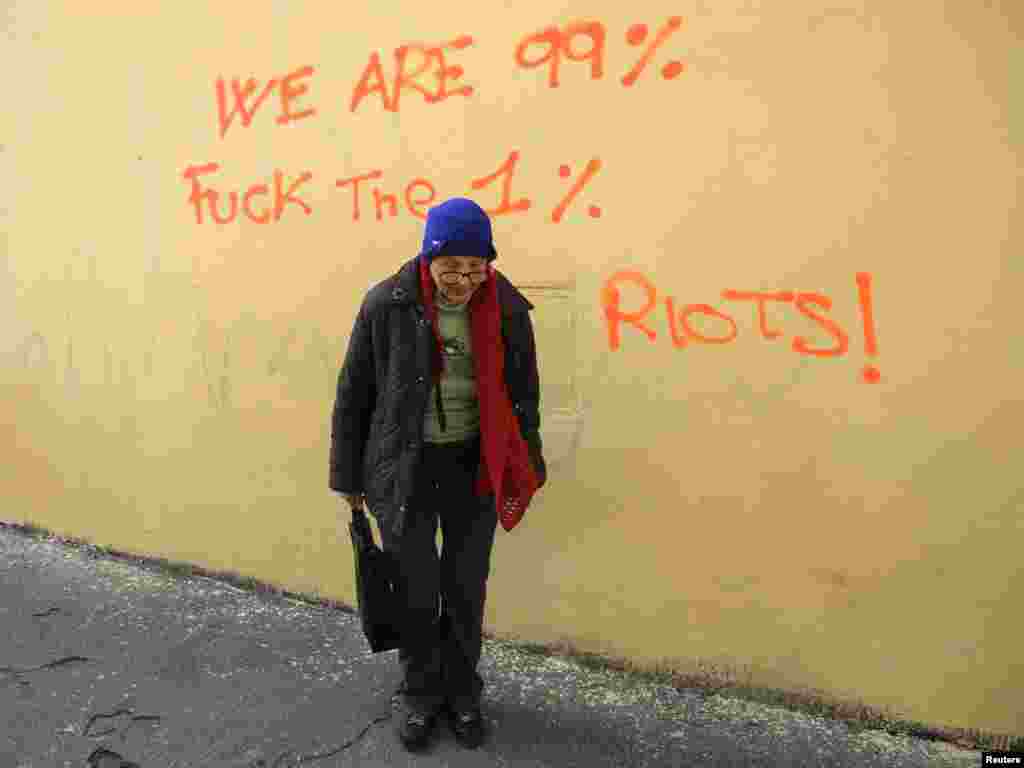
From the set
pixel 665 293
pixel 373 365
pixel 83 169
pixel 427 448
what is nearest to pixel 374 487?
pixel 427 448

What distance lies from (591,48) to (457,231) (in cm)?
95

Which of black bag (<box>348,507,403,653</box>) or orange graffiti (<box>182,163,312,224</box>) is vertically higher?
orange graffiti (<box>182,163,312,224</box>)

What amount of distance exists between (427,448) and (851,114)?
1582 millimetres

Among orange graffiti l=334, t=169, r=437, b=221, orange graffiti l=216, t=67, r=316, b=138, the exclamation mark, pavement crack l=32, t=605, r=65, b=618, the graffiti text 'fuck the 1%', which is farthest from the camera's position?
pavement crack l=32, t=605, r=65, b=618

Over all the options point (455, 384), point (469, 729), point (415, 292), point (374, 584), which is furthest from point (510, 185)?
point (469, 729)

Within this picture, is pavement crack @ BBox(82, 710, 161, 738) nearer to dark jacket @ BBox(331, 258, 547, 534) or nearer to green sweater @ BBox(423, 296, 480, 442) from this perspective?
dark jacket @ BBox(331, 258, 547, 534)

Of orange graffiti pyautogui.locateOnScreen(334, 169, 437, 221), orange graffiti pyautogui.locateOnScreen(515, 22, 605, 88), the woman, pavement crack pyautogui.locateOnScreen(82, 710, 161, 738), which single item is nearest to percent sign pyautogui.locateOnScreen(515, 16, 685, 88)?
orange graffiti pyautogui.locateOnScreen(515, 22, 605, 88)

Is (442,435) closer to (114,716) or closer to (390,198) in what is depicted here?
(390,198)

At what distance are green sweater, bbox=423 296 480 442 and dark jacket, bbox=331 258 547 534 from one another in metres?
0.05

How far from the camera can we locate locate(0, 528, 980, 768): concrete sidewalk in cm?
270

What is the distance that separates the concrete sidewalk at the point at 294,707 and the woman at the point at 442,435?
25 centimetres

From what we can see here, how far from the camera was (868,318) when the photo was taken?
104 inches

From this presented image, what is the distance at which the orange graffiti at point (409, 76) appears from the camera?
3.11 m

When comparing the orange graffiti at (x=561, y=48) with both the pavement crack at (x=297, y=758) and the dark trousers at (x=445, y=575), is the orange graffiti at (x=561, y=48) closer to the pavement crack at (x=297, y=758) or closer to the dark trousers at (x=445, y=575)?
the dark trousers at (x=445, y=575)
